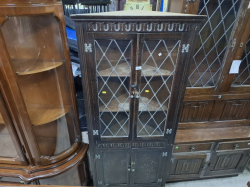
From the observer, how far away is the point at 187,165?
1.41 m

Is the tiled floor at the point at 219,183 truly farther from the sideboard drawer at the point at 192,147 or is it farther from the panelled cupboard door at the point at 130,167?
the sideboard drawer at the point at 192,147

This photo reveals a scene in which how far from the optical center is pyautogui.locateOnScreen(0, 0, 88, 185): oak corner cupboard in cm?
77

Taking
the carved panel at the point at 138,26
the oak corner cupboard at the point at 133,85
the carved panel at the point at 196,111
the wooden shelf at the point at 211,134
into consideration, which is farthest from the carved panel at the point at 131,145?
the carved panel at the point at 138,26

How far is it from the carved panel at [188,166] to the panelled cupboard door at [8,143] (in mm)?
1252

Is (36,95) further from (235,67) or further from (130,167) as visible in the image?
(235,67)

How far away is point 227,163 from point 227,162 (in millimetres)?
15

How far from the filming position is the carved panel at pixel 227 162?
4.65ft

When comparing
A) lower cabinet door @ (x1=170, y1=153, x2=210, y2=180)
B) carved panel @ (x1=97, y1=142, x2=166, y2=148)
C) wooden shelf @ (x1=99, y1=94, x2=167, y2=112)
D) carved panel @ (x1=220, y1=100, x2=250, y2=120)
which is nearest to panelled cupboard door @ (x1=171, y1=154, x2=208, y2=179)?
lower cabinet door @ (x1=170, y1=153, x2=210, y2=180)

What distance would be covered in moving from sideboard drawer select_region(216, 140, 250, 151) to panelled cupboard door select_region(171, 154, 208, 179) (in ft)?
0.49

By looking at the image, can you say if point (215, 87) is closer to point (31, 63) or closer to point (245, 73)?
point (245, 73)

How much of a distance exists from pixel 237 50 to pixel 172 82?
0.54 metres

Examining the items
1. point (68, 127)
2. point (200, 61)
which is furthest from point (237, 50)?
point (68, 127)

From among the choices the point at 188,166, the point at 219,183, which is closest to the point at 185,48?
the point at 188,166

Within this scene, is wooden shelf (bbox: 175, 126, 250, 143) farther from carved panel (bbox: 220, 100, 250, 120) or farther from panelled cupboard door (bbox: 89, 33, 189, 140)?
panelled cupboard door (bbox: 89, 33, 189, 140)
